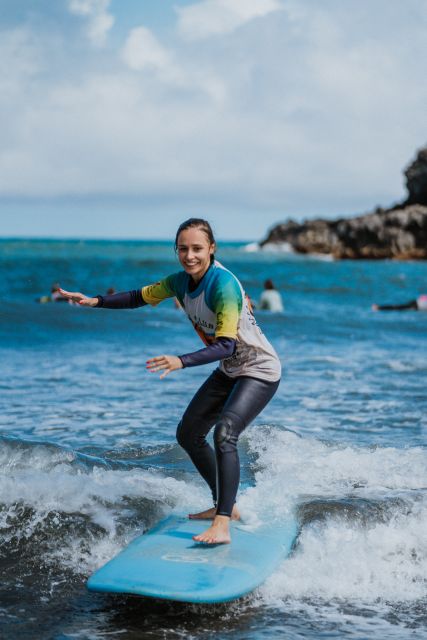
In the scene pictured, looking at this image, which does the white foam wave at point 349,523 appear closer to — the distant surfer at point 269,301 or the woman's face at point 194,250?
the woman's face at point 194,250

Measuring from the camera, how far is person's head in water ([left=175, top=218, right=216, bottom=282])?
14.8 ft

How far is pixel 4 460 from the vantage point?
6828 mm

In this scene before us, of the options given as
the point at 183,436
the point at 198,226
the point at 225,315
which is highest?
the point at 198,226

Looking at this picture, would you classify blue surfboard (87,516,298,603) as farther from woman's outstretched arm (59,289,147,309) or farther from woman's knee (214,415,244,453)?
woman's outstretched arm (59,289,147,309)

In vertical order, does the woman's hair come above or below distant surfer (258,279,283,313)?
above

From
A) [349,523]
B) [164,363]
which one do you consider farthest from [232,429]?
[349,523]

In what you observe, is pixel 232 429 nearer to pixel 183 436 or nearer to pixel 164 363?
pixel 183 436

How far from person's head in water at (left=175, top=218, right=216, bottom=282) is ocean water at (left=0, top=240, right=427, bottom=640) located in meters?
1.67

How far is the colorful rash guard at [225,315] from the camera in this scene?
14.5 ft

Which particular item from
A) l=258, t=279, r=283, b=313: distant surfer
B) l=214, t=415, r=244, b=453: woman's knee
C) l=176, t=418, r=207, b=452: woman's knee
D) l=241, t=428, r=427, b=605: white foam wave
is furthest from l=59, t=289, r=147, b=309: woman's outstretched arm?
l=258, t=279, r=283, b=313: distant surfer

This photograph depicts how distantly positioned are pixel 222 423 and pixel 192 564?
79cm

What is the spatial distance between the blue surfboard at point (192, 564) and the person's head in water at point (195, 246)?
155 cm

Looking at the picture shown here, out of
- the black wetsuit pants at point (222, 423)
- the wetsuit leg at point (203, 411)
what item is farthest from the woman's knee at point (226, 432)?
the wetsuit leg at point (203, 411)

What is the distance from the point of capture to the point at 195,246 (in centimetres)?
452
